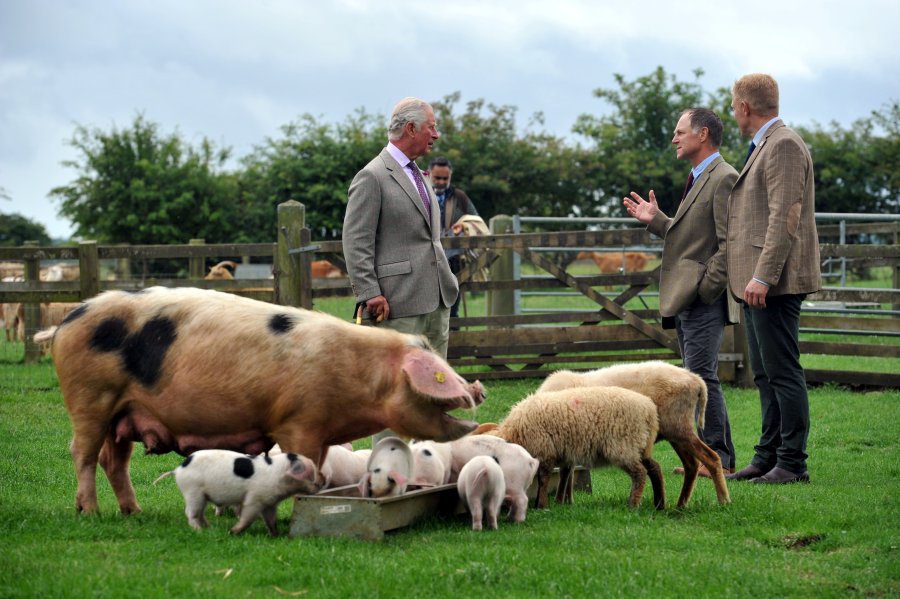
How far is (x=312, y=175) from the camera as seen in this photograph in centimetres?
2994

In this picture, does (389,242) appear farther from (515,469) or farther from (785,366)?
(785,366)

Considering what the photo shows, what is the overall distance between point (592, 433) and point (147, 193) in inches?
1062

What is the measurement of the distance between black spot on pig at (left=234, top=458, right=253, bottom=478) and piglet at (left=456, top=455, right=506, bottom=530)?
3.78 ft

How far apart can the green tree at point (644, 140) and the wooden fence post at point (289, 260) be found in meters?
21.7

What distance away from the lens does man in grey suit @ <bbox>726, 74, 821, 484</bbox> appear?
688 cm

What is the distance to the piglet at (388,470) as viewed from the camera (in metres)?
5.68

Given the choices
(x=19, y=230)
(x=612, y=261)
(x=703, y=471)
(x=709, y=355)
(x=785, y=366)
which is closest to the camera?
(x=785, y=366)

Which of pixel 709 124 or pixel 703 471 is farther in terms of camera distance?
pixel 703 471

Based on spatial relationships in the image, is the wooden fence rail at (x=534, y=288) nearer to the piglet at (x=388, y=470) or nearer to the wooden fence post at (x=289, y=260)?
the wooden fence post at (x=289, y=260)

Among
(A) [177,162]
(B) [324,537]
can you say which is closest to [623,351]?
(B) [324,537]

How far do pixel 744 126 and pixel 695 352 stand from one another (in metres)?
1.60

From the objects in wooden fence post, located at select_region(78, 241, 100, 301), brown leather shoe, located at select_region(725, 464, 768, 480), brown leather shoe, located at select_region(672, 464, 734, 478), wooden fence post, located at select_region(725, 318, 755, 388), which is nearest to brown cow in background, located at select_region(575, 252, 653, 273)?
wooden fence post, located at select_region(725, 318, 755, 388)

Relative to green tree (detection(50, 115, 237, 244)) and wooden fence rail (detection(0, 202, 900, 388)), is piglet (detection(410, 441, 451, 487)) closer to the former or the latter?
wooden fence rail (detection(0, 202, 900, 388))

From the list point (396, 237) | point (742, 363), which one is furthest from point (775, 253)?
point (742, 363)
